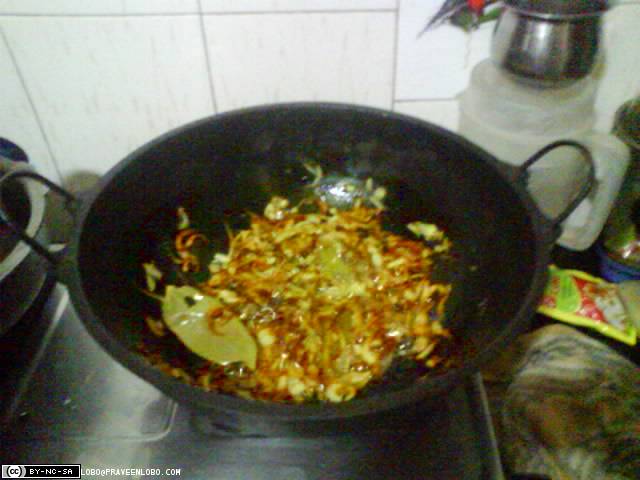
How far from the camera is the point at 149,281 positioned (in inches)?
26.1

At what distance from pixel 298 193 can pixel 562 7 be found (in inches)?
17.1

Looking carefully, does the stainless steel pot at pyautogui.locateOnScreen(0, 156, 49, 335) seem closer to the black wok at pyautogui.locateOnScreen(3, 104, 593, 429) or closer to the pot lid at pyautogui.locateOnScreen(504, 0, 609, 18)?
the black wok at pyautogui.locateOnScreen(3, 104, 593, 429)

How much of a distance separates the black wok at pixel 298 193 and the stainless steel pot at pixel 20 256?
2.9 inches

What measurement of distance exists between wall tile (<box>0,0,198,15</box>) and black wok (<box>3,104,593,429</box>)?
0.56 ft

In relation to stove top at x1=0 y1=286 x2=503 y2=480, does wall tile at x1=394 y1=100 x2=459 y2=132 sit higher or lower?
higher

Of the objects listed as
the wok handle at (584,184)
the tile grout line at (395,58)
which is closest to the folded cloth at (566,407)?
the wok handle at (584,184)

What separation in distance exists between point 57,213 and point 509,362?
82 centimetres

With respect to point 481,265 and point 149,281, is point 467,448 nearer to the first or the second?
point 481,265

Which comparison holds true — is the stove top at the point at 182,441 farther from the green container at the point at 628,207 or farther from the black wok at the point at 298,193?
the green container at the point at 628,207

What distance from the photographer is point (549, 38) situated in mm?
628

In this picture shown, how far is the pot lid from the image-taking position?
0.61 metres

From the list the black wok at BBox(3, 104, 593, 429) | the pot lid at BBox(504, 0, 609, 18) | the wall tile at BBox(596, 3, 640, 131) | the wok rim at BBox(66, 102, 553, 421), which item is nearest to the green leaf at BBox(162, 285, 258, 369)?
the black wok at BBox(3, 104, 593, 429)

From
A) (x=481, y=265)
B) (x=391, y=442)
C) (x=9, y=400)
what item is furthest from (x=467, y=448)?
(x=9, y=400)

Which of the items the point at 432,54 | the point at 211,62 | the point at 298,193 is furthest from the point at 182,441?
the point at 432,54
